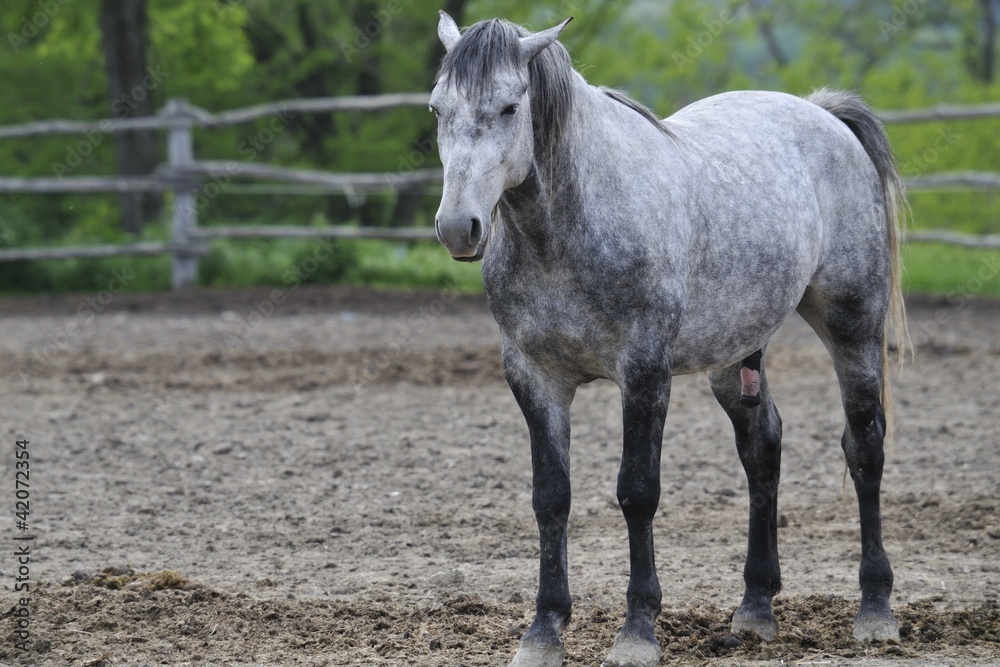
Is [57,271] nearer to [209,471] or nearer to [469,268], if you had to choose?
[469,268]

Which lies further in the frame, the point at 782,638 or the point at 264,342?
the point at 264,342

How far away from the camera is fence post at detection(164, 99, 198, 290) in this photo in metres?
12.3

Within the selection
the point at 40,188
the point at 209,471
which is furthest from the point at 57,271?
the point at 209,471

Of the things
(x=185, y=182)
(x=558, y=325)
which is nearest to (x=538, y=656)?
(x=558, y=325)

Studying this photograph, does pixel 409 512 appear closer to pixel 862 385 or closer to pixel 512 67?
pixel 862 385

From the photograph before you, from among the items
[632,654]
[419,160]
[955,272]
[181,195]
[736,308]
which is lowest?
[955,272]

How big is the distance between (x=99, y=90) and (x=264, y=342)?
9.72 meters

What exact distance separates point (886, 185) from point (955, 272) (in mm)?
8821

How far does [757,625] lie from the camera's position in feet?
11.6

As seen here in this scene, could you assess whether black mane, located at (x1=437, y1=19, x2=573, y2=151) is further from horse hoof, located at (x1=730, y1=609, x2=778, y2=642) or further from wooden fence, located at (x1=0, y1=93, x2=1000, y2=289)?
wooden fence, located at (x1=0, y1=93, x2=1000, y2=289)

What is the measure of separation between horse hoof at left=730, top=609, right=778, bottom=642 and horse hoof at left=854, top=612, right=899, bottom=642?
0.85 ft

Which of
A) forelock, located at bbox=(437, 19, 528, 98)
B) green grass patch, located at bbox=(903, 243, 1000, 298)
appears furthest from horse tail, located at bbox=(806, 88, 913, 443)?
green grass patch, located at bbox=(903, 243, 1000, 298)

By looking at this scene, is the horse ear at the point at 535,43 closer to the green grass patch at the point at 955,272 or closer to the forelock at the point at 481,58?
the forelock at the point at 481,58

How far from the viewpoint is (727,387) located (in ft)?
12.9
